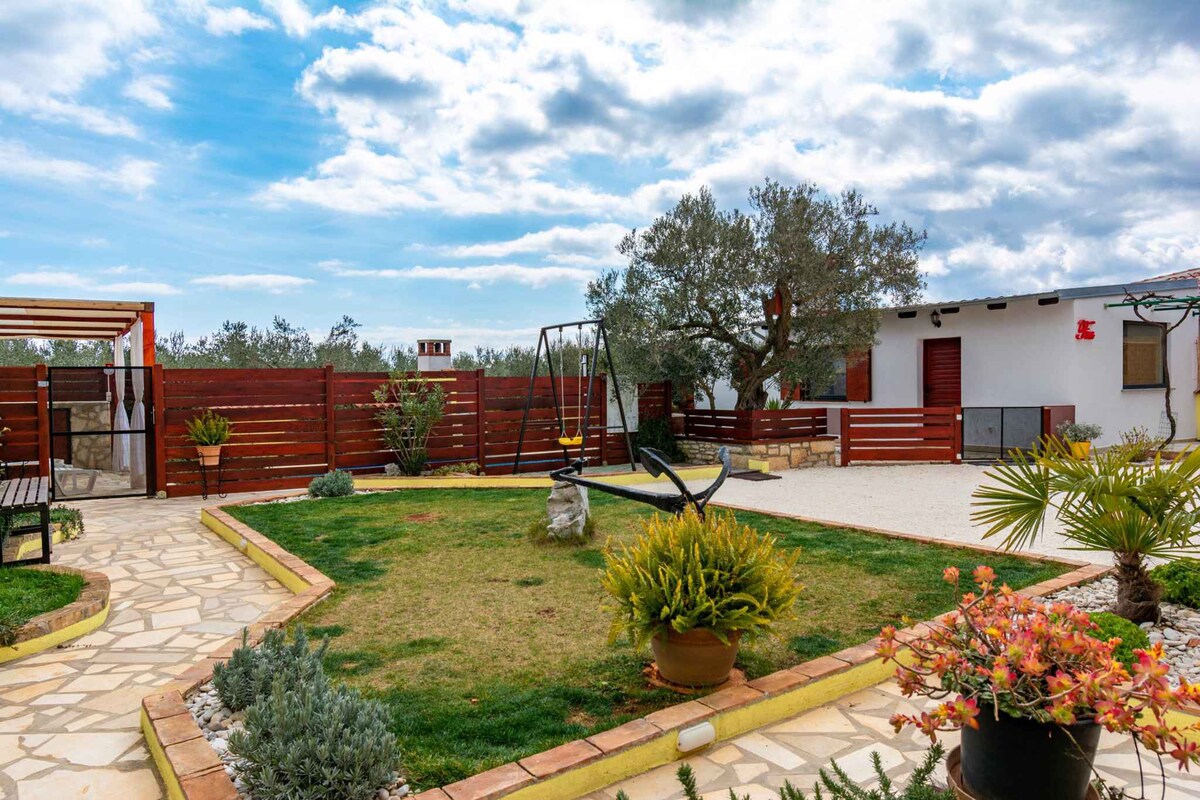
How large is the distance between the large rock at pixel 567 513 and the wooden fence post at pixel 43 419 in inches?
273

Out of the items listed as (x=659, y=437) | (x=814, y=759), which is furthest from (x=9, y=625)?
(x=659, y=437)

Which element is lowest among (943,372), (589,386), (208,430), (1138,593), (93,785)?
(93,785)

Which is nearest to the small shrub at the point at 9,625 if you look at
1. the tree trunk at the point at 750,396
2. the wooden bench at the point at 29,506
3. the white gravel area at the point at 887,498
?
the wooden bench at the point at 29,506

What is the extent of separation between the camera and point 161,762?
2.57 metres

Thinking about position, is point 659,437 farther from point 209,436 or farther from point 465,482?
point 209,436

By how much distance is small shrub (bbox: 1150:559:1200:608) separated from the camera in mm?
4004

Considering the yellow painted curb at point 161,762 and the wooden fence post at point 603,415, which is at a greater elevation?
the wooden fence post at point 603,415

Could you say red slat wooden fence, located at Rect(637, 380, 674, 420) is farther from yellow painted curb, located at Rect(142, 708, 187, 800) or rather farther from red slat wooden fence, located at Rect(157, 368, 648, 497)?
yellow painted curb, located at Rect(142, 708, 187, 800)

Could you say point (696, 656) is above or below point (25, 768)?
above

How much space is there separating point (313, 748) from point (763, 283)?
34.0 feet

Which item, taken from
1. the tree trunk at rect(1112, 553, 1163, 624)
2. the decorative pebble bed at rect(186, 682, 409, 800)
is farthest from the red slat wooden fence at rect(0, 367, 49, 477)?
the tree trunk at rect(1112, 553, 1163, 624)

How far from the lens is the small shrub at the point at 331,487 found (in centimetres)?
886

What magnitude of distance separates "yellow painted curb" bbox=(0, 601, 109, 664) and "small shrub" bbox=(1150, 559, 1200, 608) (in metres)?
6.10

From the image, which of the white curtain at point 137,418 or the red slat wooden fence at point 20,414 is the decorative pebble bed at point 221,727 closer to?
the white curtain at point 137,418
